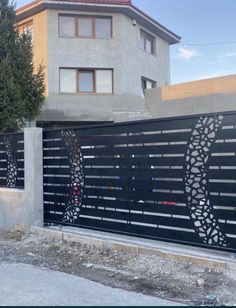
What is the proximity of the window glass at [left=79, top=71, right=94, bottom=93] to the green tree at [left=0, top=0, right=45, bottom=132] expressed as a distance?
6600 millimetres

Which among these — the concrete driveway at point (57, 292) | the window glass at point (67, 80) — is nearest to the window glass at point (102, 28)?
the window glass at point (67, 80)

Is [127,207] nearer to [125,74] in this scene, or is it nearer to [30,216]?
[30,216]

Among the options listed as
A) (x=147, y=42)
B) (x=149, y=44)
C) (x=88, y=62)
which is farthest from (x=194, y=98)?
(x=149, y=44)

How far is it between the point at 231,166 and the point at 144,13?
56.6ft

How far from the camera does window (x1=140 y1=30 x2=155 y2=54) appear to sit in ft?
71.8

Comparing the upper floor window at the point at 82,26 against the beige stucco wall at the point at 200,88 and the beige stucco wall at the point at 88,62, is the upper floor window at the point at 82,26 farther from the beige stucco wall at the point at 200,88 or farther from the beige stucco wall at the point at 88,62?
the beige stucco wall at the point at 200,88

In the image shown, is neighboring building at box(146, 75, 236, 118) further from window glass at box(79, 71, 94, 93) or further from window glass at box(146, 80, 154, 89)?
window glass at box(146, 80, 154, 89)

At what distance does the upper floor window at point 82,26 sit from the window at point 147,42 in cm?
261

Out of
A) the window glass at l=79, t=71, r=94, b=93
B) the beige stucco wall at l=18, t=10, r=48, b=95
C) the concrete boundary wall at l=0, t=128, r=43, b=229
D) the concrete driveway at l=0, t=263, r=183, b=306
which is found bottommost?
the concrete driveway at l=0, t=263, r=183, b=306

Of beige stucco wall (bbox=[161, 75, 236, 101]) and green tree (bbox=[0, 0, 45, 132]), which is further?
beige stucco wall (bbox=[161, 75, 236, 101])

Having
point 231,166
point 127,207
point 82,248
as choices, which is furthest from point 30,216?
point 231,166

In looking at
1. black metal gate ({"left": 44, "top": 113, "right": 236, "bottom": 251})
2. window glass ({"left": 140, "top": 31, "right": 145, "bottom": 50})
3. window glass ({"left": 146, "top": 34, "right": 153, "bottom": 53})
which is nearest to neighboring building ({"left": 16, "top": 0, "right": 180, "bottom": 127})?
window glass ({"left": 140, "top": 31, "right": 145, "bottom": 50})

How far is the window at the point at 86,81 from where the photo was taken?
64.7 ft

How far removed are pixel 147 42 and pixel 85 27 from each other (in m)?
4.26
